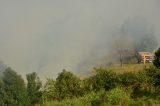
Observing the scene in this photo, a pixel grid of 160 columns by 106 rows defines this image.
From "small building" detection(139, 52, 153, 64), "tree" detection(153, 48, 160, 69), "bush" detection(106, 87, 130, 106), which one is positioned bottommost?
"bush" detection(106, 87, 130, 106)

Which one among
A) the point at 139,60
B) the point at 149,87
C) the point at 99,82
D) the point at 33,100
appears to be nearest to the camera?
the point at 149,87

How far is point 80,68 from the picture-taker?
119ft

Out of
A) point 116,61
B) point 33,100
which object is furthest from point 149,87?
point 116,61

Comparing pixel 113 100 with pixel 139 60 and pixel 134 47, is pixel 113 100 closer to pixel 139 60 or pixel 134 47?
pixel 139 60

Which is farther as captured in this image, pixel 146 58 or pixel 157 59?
pixel 146 58

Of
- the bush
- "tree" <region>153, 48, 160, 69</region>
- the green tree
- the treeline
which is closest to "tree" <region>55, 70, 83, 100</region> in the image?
the treeline

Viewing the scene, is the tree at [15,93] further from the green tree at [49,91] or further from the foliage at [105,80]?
the foliage at [105,80]

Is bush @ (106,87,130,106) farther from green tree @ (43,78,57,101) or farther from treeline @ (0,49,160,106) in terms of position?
green tree @ (43,78,57,101)

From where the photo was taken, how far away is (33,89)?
1599cm

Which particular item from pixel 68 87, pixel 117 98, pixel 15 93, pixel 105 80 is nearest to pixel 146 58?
pixel 105 80

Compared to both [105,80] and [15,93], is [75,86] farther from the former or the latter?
[15,93]

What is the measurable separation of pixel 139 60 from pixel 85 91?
852 inches

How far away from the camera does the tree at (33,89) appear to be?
49.9 feet

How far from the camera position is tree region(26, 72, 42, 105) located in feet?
49.9
